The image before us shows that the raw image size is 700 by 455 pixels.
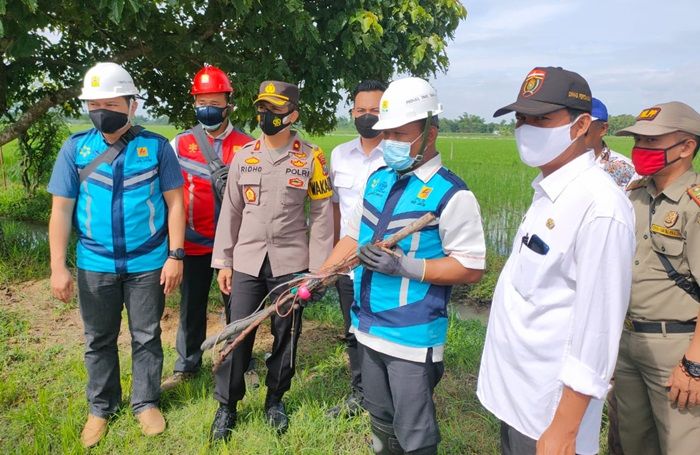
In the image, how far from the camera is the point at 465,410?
296 centimetres

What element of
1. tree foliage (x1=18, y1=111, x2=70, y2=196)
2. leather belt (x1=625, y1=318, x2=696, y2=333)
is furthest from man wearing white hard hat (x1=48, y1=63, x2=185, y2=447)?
tree foliage (x1=18, y1=111, x2=70, y2=196)

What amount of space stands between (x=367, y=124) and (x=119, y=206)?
54.4 inches

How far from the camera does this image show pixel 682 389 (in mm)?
1746

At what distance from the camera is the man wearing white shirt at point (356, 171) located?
2857 mm

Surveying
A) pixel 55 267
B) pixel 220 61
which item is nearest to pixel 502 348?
pixel 55 267

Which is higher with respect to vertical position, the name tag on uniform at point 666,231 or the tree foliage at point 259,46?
the tree foliage at point 259,46

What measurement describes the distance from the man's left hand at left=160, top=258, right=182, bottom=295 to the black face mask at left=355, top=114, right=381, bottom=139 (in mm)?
1249

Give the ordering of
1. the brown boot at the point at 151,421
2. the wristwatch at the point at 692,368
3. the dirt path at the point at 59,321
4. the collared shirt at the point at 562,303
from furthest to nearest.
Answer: the dirt path at the point at 59,321 → the brown boot at the point at 151,421 → the wristwatch at the point at 692,368 → the collared shirt at the point at 562,303

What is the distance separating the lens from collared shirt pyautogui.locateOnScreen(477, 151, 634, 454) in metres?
1.23

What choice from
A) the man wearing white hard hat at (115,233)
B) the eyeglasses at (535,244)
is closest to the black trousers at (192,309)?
the man wearing white hard hat at (115,233)

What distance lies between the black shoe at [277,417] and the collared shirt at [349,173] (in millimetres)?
1019

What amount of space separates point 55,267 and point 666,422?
109 inches

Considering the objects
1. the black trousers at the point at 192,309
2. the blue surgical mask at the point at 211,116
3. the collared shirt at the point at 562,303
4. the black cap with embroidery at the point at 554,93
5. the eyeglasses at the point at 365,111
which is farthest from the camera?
Answer: the black trousers at the point at 192,309

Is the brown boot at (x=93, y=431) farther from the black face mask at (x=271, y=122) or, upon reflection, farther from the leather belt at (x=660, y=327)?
the leather belt at (x=660, y=327)
